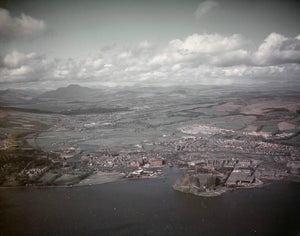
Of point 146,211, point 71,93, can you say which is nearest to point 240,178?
point 146,211

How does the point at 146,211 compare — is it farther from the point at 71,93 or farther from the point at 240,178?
the point at 71,93

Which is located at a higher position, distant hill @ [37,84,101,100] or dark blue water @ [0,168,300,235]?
distant hill @ [37,84,101,100]

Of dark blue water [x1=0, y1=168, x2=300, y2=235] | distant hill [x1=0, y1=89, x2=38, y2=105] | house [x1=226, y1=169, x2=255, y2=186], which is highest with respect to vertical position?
distant hill [x1=0, y1=89, x2=38, y2=105]

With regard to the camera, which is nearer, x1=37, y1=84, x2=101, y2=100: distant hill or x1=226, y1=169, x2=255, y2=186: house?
x1=226, y1=169, x2=255, y2=186: house

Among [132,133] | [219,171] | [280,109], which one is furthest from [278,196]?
[280,109]

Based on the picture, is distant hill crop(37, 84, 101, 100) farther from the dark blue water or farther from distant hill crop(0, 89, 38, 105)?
the dark blue water

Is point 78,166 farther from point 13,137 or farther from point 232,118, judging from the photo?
point 232,118

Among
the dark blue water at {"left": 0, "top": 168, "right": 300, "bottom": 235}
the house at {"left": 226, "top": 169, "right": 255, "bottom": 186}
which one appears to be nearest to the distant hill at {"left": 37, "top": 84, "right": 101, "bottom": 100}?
the dark blue water at {"left": 0, "top": 168, "right": 300, "bottom": 235}

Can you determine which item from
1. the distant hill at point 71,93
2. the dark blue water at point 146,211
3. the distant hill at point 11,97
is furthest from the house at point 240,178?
the distant hill at point 71,93
